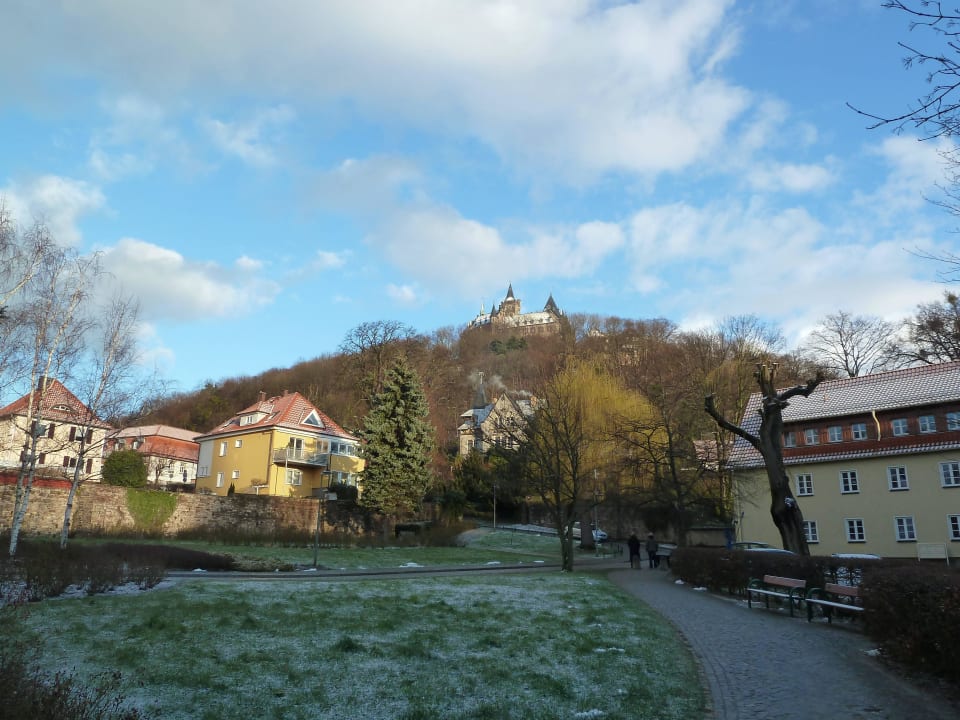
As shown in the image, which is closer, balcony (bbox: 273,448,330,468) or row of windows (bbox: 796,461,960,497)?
row of windows (bbox: 796,461,960,497)

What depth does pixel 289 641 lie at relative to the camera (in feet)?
29.8

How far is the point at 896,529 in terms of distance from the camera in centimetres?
3538

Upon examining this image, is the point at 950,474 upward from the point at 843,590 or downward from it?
upward

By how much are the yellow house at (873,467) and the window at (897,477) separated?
4 cm

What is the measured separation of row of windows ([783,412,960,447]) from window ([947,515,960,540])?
4175 millimetres

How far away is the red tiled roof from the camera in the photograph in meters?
35.3

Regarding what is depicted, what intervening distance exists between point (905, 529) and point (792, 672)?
31633 mm

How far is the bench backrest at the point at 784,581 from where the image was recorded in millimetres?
14477

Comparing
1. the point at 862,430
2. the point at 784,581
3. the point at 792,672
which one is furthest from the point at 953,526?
the point at 792,672

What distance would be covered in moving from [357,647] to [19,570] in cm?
733

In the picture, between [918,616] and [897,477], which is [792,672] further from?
[897,477]

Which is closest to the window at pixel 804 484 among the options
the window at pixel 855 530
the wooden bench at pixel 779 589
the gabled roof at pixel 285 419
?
the window at pixel 855 530

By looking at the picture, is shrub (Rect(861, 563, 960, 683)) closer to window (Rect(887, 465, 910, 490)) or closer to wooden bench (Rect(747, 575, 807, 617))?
wooden bench (Rect(747, 575, 807, 617))

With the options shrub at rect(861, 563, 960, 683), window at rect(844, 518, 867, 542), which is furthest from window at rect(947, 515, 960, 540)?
→ shrub at rect(861, 563, 960, 683)
